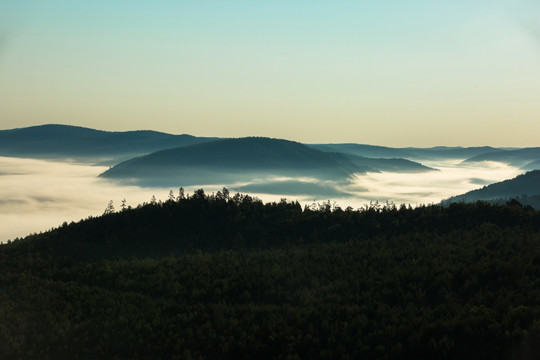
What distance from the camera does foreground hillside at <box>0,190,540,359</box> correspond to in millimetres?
91500

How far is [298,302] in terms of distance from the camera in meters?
120

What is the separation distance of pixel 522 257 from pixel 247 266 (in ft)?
226

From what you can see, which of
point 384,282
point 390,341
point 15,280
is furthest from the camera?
point 15,280

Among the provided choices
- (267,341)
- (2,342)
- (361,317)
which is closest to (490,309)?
(361,317)

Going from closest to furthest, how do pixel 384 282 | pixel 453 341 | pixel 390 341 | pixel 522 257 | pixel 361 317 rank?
1. pixel 453 341
2. pixel 390 341
3. pixel 361 317
4. pixel 384 282
5. pixel 522 257

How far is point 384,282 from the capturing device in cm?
12275

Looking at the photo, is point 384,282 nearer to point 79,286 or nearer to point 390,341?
point 390,341

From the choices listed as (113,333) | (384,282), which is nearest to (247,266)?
(384,282)

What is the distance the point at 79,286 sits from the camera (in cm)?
14538

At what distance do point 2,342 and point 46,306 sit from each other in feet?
68.2

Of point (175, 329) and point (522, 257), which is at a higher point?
point (522, 257)

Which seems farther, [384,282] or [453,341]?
[384,282]

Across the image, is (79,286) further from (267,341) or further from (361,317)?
(361,317)

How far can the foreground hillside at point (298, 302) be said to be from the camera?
9150 centimetres
